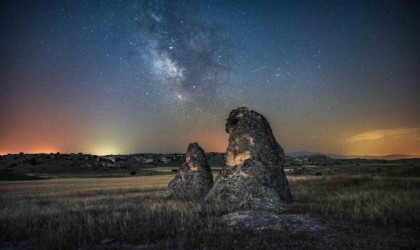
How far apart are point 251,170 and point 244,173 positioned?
18.0 inches

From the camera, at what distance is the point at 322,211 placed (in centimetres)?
1582

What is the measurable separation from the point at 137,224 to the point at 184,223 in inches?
73.8

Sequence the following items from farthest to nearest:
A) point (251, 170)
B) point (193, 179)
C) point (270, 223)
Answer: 1. point (193, 179)
2. point (251, 170)
3. point (270, 223)

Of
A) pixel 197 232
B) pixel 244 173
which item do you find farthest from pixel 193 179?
pixel 197 232

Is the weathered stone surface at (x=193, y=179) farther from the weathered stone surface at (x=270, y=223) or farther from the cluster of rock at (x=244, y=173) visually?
the weathered stone surface at (x=270, y=223)

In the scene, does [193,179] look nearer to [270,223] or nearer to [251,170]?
[251,170]

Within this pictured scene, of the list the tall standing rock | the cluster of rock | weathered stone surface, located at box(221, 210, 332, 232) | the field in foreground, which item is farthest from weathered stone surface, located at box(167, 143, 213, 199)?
weathered stone surface, located at box(221, 210, 332, 232)

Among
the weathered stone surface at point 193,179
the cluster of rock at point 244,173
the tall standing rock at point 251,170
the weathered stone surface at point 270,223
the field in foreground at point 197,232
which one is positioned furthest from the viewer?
the weathered stone surface at point 193,179

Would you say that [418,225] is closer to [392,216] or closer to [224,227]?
[392,216]

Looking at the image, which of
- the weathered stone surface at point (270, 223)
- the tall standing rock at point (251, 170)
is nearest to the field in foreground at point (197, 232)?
the weathered stone surface at point (270, 223)

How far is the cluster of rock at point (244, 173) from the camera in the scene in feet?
63.3

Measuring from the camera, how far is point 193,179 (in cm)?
2639

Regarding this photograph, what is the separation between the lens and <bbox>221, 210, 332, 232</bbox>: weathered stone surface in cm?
1202

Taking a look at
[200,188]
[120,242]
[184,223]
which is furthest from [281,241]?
[200,188]
